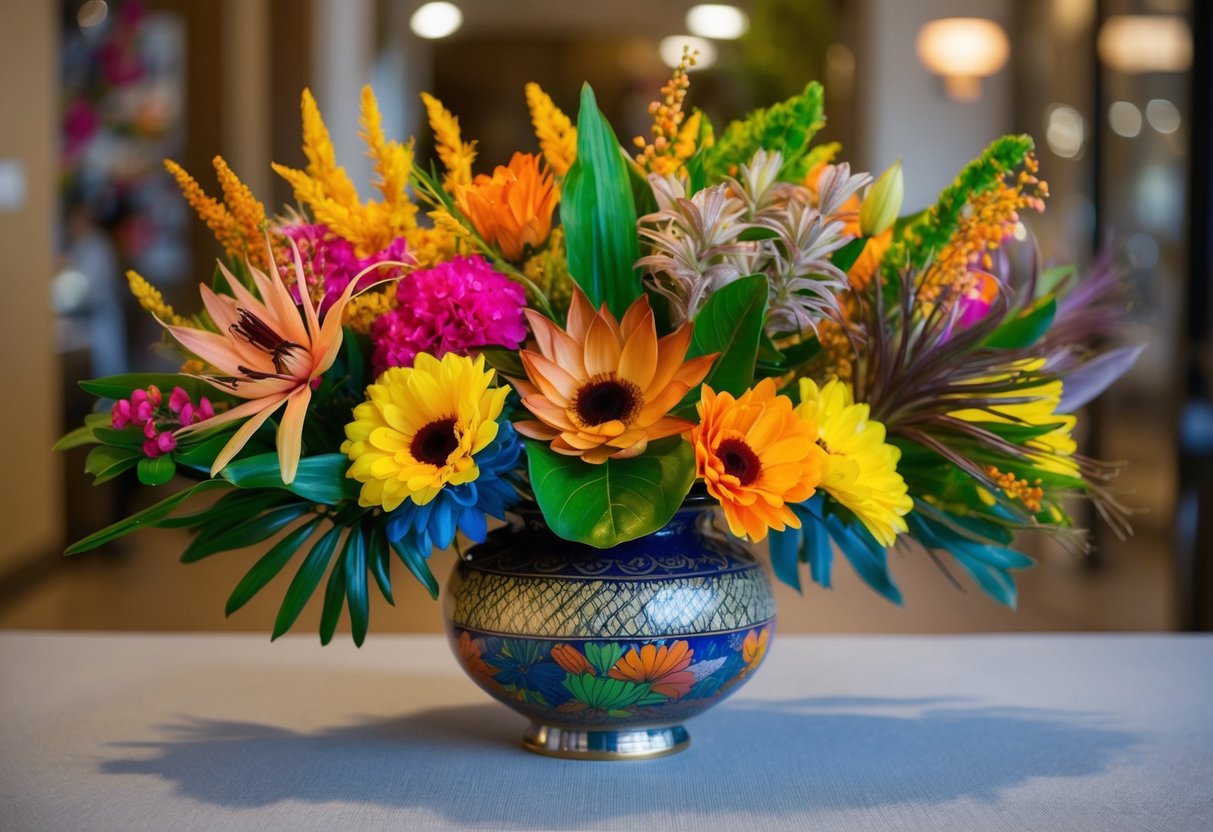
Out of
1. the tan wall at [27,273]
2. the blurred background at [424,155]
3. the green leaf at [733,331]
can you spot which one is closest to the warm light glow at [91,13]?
the blurred background at [424,155]

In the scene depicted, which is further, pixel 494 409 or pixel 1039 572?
pixel 1039 572

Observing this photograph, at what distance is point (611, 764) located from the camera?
0.82 meters

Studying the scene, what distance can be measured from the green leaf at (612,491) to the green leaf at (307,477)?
0.33 feet

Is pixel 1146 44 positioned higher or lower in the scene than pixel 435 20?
lower

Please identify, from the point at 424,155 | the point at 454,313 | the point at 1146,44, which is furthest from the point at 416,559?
the point at 424,155

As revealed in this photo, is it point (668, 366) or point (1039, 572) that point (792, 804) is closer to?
point (668, 366)

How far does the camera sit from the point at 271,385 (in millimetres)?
728

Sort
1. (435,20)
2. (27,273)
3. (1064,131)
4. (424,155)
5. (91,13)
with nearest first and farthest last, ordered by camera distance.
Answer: (27,273), (1064,131), (91,13), (424,155), (435,20)

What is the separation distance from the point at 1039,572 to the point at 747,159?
3688 mm

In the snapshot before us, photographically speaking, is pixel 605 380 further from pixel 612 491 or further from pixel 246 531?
pixel 246 531

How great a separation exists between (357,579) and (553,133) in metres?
0.32

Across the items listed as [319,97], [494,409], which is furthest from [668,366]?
[319,97]

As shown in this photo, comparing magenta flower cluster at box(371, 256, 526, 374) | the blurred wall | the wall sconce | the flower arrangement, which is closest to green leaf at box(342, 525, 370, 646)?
the flower arrangement

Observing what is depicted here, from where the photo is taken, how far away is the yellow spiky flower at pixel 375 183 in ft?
2.68
